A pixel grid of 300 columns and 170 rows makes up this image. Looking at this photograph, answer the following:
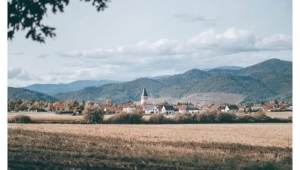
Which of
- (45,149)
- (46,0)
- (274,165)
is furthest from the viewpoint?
(45,149)

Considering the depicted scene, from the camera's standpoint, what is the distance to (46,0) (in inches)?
190

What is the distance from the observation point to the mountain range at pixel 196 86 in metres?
5.58

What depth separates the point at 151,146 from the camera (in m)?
5.50

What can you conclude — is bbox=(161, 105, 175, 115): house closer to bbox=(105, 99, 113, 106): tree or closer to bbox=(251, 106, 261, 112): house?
bbox=(105, 99, 113, 106): tree

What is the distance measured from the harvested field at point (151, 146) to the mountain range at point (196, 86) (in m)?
0.44

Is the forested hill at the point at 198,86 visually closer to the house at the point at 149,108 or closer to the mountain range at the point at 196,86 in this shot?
the mountain range at the point at 196,86

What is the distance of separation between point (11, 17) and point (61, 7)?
644 millimetres

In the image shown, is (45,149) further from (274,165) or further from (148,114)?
(274,165)

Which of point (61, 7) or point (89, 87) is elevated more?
point (61, 7)

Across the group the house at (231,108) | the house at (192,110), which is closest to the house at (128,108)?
the house at (192,110)

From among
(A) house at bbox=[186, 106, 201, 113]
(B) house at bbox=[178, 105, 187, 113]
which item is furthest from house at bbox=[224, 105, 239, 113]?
(B) house at bbox=[178, 105, 187, 113]

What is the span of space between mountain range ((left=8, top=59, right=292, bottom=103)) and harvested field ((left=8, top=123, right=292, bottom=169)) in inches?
17.5

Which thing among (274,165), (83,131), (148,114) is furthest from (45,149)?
(274,165)

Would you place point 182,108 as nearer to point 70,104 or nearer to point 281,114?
point 281,114
